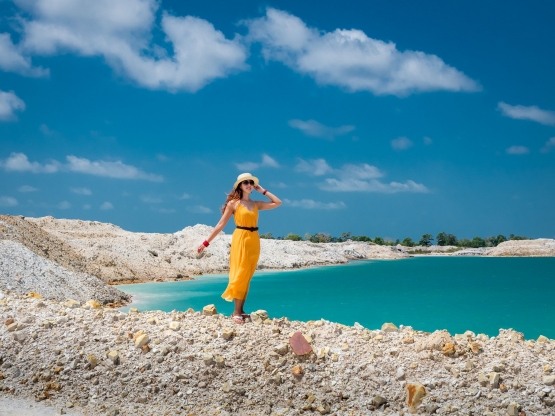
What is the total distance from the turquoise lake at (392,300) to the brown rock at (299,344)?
21.5 feet

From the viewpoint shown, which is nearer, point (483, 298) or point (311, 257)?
point (483, 298)

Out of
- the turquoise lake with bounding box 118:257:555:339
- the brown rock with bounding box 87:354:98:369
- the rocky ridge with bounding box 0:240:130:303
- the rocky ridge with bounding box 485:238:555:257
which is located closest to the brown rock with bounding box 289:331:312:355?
the brown rock with bounding box 87:354:98:369

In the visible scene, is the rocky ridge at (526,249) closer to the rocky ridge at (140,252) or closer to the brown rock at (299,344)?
the rocky ridge at (140,252)

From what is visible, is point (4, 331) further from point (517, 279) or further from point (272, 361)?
point (517, 279)

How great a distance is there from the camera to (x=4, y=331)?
248 inches

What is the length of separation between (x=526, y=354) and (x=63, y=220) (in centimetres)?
3734

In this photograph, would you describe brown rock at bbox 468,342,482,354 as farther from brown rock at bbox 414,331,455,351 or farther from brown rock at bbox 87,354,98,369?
brown rock at bbox 87,354,98,369

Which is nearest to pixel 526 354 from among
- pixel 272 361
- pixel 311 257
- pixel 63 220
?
pixel 272 361

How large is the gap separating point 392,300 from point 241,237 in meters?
11.4

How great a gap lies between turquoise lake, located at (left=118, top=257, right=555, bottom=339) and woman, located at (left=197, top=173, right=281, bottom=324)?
6.14 m

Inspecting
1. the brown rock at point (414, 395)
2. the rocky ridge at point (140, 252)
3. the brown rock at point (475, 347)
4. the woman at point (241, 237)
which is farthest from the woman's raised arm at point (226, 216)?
the rocky ridge at point (140, 252)

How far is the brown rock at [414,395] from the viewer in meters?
4.75

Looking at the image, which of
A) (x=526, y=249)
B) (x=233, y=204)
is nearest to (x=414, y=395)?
(x=233, y=204)

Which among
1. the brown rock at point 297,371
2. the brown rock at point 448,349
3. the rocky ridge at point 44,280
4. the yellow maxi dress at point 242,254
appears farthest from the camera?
the rocky ridge at point 44,280
